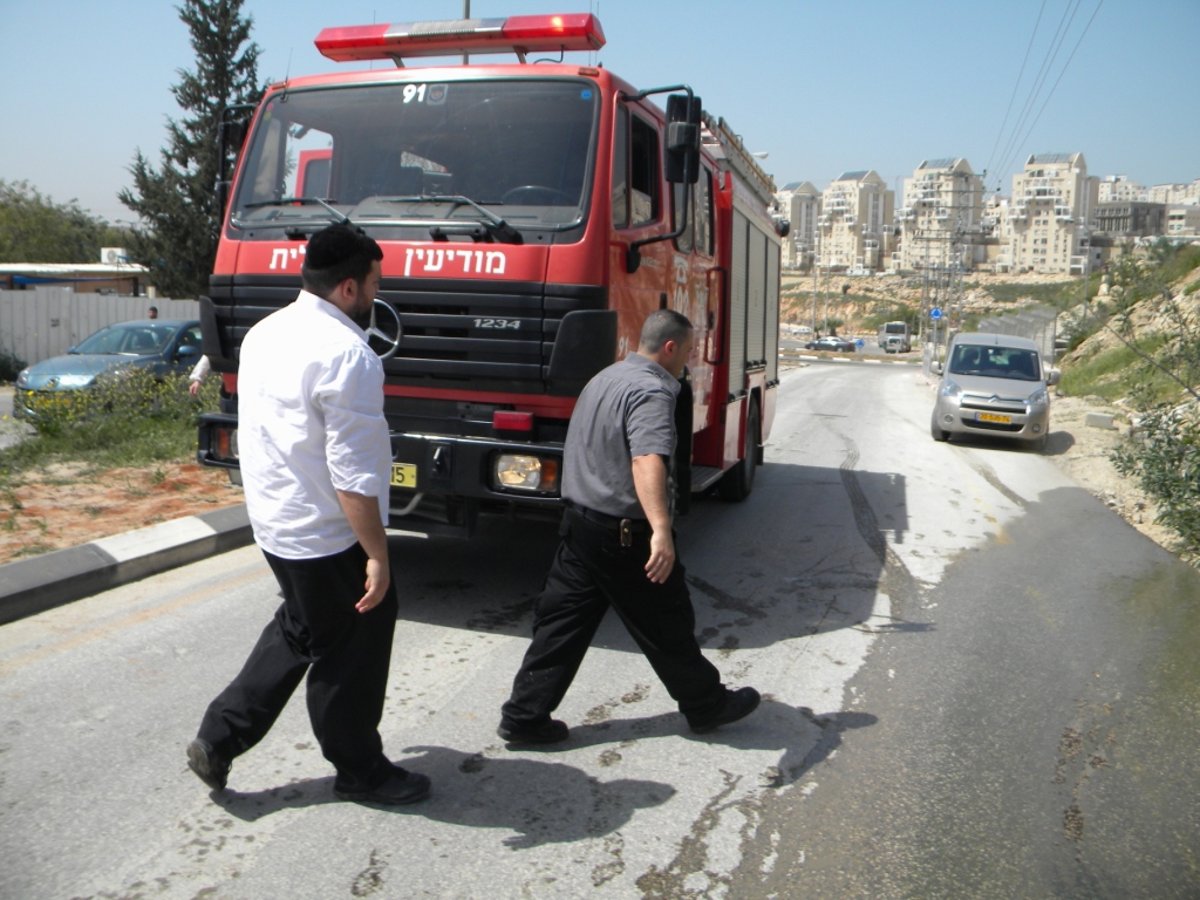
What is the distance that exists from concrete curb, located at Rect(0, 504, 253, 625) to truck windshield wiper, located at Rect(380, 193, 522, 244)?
Answer: 256 centimetres

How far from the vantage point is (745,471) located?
9.84m

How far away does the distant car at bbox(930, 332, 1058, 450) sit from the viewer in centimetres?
1584

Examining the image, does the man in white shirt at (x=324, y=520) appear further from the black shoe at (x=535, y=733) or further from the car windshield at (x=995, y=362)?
the car windshield at (x=995, y=362)

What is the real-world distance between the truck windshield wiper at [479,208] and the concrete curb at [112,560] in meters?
2.56

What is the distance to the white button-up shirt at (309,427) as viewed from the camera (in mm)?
3137

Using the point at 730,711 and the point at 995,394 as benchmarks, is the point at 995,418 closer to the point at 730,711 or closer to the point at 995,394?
the point at 995,394

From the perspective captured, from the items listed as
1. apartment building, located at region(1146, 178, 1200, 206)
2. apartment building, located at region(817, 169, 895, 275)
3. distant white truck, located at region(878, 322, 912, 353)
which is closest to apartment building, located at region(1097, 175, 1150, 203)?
apartment building, located at region(1146, 178, 1200, 206)

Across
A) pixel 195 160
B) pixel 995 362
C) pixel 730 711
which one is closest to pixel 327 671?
pixel 730 711

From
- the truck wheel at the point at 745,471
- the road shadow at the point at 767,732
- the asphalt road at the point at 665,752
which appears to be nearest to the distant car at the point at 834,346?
the truck wheel at the point at 745,471

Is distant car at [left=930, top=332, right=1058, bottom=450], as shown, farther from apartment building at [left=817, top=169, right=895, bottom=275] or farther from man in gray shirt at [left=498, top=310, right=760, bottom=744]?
apartment building at [left=817, top=169, right=895, bottom=275]

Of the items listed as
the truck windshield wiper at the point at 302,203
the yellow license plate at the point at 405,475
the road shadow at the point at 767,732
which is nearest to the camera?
the road shadow at the point at 767,732

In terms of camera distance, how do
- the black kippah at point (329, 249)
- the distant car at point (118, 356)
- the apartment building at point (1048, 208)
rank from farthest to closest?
1. the apartment building at point (1048, 208)
2. the distant car at point (118, 356)
3. the black kippah at point (329, 249)

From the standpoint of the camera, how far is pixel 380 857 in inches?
127

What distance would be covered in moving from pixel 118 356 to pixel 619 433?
1259 centimetres
